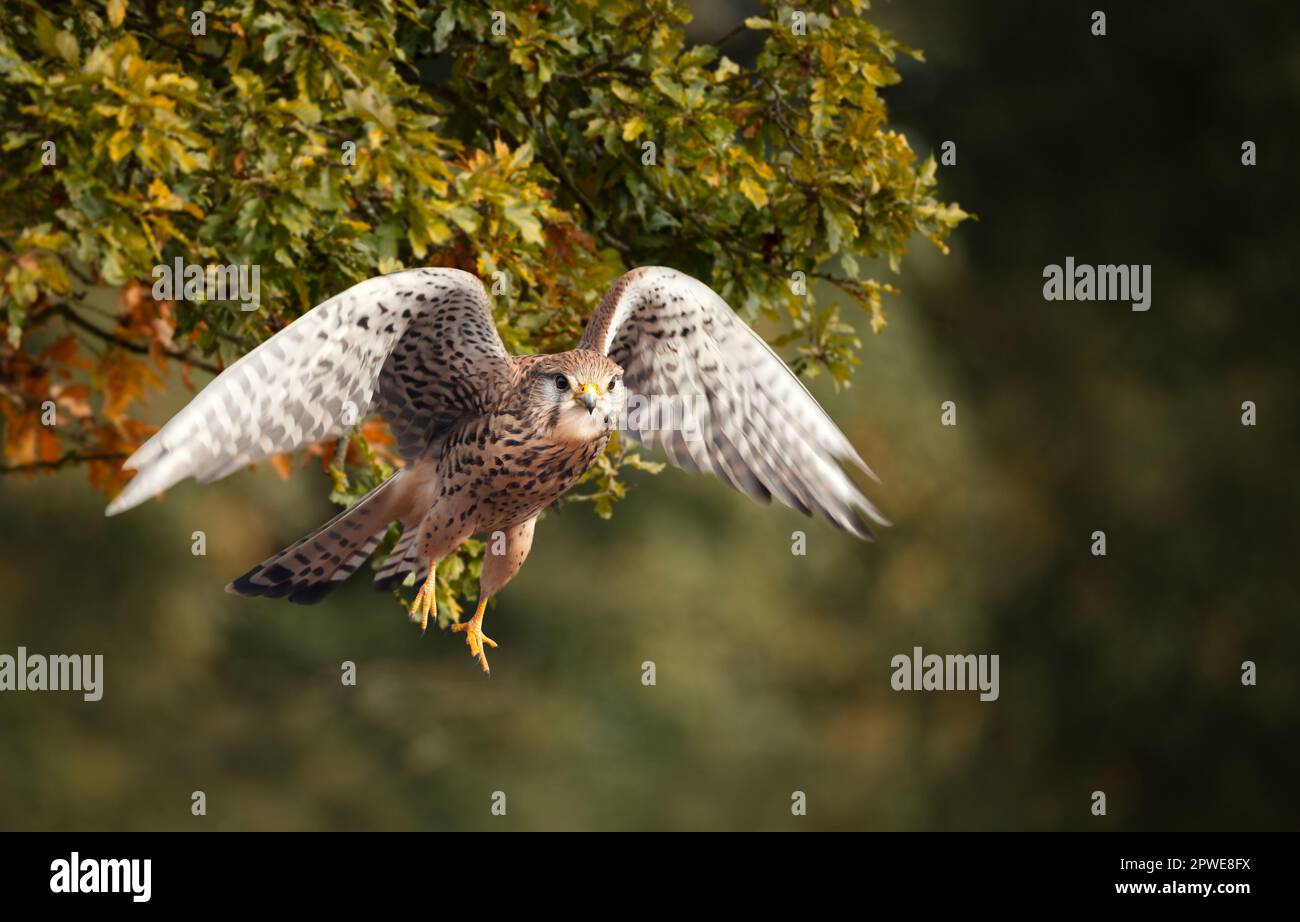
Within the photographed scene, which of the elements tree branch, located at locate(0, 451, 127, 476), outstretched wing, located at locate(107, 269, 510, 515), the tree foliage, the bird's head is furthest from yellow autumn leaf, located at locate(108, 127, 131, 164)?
tree branch, located at locate(0, 451, 127, 476)

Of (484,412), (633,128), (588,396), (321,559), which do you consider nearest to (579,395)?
(588,396)

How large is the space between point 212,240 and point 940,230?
1.58 m

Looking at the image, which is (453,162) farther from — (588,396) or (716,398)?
(588,396)

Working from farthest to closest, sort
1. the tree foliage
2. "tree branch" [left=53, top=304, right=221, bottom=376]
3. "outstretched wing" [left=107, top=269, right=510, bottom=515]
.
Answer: "tree branch" [left=53, top=304, right=221, bottom=376], the tree foliage, "outstretched wing" [left=107, top=269, right=510, bottom=515]

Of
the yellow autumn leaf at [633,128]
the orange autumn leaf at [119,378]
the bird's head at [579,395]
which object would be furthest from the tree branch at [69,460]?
the bird's head at [579,395]

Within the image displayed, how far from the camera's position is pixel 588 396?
78.5 inches

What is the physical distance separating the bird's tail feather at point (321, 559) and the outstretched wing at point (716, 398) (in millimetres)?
381

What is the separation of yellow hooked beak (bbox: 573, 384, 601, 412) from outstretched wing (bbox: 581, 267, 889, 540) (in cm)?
15

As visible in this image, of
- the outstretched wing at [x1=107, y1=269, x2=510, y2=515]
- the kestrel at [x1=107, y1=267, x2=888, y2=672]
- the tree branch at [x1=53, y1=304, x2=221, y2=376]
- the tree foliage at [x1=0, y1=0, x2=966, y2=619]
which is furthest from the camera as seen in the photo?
the tree branch at [x1=53, y1=304, x2=221, y2=376]

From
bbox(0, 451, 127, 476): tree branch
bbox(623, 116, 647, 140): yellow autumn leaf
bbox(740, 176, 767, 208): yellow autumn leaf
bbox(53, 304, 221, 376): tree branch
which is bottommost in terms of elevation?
bbox(0, 451, 127, 476): tree branch

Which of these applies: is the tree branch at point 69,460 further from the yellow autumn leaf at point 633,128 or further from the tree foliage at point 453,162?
the yellow autumn leaf at point 633,128

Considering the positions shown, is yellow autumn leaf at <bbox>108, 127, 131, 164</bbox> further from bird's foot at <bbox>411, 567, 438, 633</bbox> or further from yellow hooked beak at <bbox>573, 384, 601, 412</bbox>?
yellow hooked beak at <bbox>573, 384, 601, 412</bbox>

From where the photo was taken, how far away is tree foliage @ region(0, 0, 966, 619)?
3121 millimetres

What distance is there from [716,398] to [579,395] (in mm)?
400
